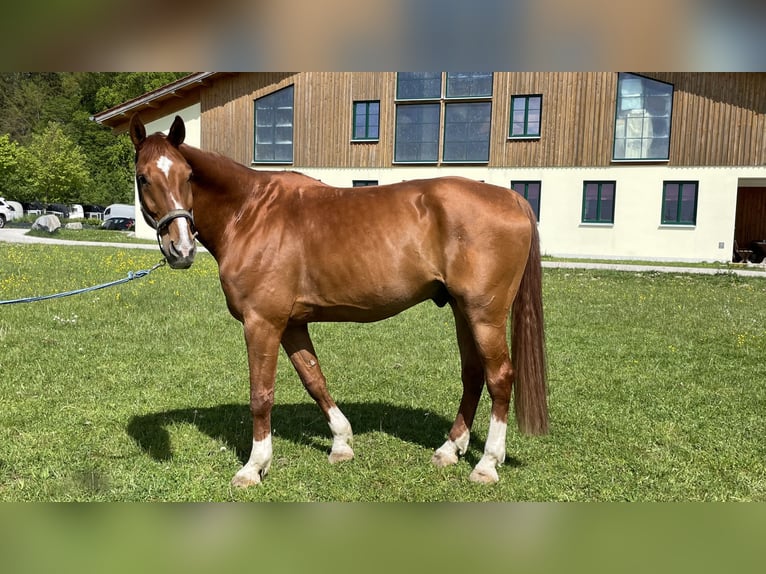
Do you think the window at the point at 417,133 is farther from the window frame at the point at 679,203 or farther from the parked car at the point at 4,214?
the parked car at the point at 4,214

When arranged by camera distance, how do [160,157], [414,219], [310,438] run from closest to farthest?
[160,157]
[414,219]
[310,438]

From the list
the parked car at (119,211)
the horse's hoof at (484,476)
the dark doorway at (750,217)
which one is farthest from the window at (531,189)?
the parked car at (119,211)

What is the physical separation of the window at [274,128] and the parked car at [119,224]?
22426mm

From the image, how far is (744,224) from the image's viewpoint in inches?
1115

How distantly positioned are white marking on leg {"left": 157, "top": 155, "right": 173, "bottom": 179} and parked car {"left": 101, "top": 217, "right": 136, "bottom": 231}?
4579 cm

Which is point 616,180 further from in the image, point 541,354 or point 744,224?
A: point 541,354

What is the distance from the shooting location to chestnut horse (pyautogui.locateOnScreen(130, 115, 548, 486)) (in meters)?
3.84

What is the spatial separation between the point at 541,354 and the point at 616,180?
23.4 meters

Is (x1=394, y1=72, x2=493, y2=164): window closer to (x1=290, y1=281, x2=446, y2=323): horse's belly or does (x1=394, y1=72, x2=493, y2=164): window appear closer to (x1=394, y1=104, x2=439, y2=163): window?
(x1=394, y1=104, x2=439, y2=163): window

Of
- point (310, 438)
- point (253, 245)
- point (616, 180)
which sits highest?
point (616, 180)

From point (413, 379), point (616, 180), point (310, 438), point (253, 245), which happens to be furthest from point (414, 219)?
point (616, 180)

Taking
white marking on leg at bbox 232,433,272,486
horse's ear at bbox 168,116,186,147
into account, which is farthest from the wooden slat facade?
white marking on leg at bbox 232,433,272,486

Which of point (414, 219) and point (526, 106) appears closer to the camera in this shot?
point (414, 219)

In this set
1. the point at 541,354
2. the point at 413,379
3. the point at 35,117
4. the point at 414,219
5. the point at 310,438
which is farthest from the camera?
the point at 35,117
